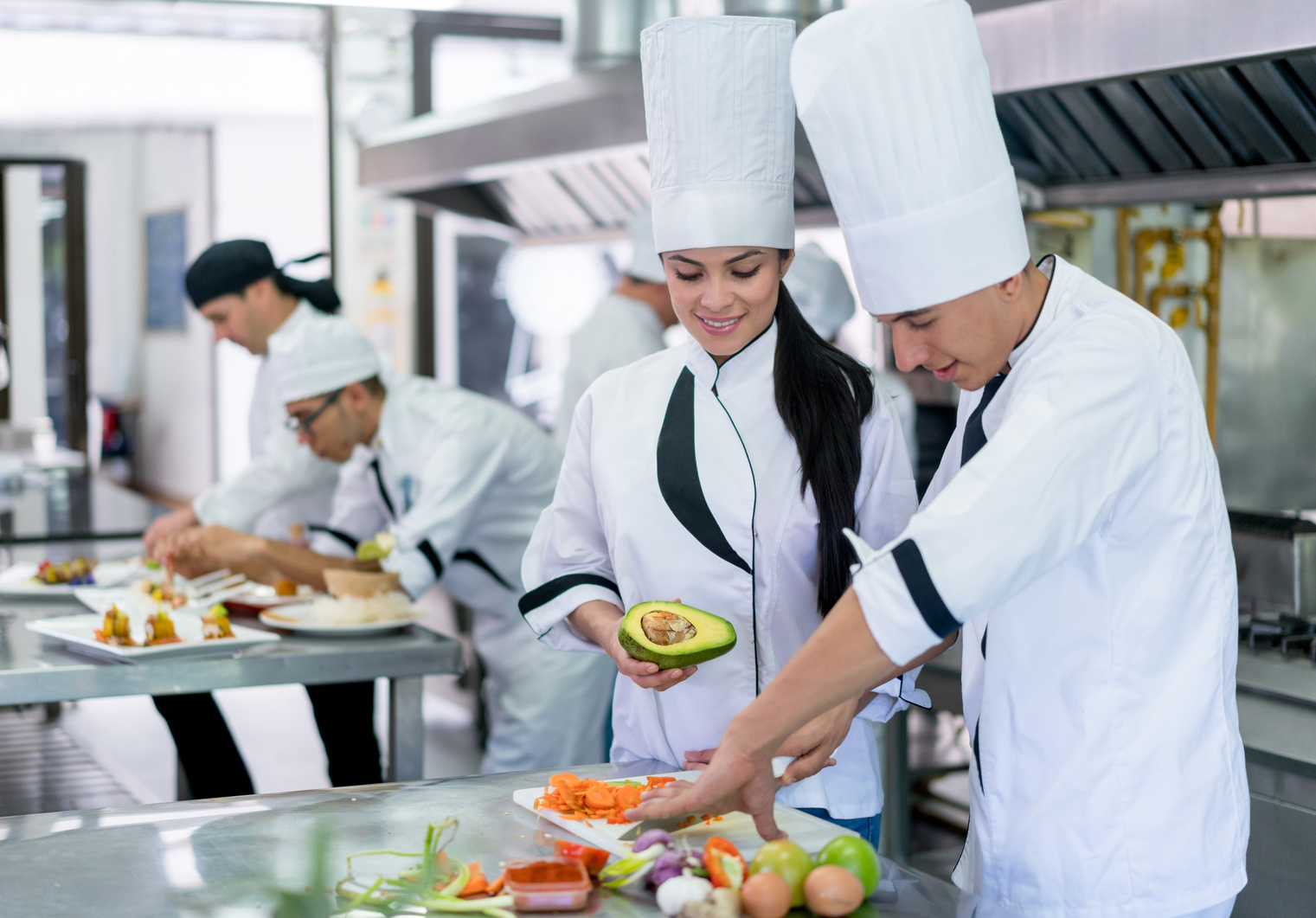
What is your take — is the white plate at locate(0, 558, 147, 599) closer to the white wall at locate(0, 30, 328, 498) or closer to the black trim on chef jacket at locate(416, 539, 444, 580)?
the black trim on chef jacket at locate(416, 539, 444, 580)

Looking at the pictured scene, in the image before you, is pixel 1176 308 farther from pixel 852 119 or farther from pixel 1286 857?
pixel 852 119

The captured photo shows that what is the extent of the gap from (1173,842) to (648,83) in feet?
3.63

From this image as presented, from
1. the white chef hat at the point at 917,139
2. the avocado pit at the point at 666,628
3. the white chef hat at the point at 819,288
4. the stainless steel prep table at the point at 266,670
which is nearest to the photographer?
the white chef hat at the point at 917,139

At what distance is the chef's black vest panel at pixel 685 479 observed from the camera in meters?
1.64

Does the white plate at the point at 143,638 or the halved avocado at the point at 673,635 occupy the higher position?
the halved avocado at the point at 673,635

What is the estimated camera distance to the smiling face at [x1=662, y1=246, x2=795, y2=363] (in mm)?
1615

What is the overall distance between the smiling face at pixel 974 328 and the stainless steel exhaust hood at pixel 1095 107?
0.79 meters

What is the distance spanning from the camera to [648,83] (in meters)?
1.70

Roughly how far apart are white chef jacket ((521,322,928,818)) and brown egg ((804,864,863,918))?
449mm

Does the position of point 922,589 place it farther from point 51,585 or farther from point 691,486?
point 51,585

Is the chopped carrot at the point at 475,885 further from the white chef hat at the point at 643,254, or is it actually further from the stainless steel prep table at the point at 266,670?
the white chef hat at the point at 643,254

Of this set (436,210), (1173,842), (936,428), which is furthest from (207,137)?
(1173,842)

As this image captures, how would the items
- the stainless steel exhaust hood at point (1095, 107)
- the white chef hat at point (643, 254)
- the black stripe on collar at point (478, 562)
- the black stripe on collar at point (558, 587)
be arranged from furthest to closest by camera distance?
the white chef hat at point (643, 254) → the black stripe on collar at point (478, 562) → the stainless steel exhaust hood at point (1095, 107) → the black stripe on collar at point (558, 587)

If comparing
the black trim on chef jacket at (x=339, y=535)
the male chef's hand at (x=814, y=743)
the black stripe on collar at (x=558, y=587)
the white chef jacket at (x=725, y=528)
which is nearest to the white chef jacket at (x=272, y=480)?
the black trim on chef jacket at (x=339, y=535)
